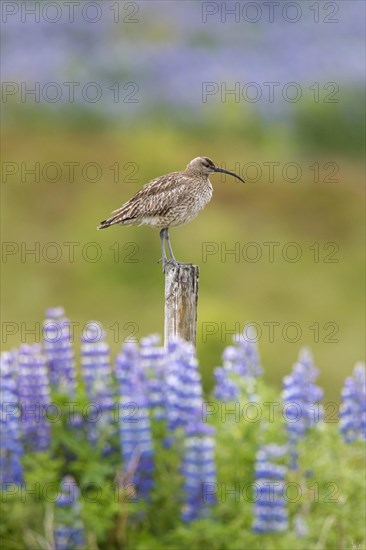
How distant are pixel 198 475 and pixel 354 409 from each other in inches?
34.7

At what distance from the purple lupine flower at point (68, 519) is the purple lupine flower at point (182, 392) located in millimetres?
411

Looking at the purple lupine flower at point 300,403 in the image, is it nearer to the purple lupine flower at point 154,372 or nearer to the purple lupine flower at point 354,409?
the purple lupine flower at point 354,409

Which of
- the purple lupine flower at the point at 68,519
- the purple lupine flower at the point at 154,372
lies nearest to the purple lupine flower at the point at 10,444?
the purple lupine flower at the point at 68,519

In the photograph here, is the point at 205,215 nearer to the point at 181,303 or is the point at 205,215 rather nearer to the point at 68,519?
the point at 181,303

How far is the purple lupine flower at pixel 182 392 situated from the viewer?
4.66 meters

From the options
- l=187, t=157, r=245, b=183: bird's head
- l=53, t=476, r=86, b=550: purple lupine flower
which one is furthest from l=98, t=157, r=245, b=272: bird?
l=53, t=476, r=86, b=550: purple lupine flower

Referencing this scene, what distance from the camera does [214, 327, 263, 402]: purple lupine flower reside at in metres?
5.20

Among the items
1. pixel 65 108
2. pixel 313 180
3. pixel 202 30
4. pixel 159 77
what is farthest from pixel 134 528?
pixel 202 30

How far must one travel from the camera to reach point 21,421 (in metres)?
4.77

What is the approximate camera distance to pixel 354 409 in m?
5.18

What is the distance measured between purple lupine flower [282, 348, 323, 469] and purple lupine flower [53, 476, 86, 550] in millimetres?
777

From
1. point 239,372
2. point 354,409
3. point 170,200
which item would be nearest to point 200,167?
point 170,200

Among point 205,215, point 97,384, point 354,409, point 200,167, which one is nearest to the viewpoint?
point 97,384

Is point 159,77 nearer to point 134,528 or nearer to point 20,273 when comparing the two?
point 20,273
